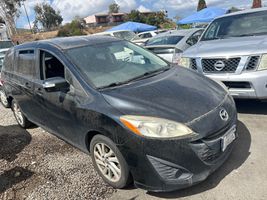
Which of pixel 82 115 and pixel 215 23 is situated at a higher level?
pixel 215 23

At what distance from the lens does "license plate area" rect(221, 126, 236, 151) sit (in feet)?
8.77

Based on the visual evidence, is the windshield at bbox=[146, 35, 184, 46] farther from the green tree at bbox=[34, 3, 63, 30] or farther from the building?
the building

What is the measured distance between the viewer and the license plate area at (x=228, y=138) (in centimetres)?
267

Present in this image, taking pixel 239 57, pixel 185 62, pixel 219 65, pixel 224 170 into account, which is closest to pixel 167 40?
pixel 185 62

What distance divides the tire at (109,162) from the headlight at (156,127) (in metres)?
0.35

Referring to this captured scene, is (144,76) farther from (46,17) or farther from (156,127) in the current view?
(46,17)

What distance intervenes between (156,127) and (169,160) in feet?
1.10

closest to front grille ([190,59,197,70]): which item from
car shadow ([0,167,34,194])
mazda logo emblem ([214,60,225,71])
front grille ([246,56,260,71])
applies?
mazda logo emblem ([214,60,225,71])

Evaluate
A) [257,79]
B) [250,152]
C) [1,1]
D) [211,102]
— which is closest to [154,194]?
[211,102]

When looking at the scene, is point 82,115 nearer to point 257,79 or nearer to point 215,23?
point 257,79

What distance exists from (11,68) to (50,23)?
69.4 meters

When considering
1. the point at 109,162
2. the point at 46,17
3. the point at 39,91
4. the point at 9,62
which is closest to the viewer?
the point at 109,162

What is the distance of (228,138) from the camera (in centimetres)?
277

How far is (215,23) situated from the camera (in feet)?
19.1
